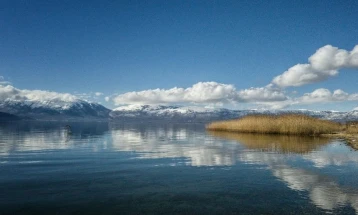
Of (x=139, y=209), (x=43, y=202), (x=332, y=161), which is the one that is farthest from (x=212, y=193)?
(x=332, y=161)

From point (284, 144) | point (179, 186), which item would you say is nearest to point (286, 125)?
point (284, 144)

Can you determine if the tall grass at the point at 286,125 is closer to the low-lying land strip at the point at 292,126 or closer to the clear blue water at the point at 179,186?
the low-lying land strip at the point at 292,126

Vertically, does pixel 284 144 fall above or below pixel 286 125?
below

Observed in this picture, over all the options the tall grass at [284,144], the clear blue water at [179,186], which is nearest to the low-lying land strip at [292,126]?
the tall grass at [284,144]

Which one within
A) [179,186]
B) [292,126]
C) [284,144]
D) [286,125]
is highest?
[286,125]

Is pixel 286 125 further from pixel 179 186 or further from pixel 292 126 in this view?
pixel 179 186

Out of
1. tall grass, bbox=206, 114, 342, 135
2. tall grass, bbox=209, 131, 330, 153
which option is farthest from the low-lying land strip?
tall grass, bbox=209, 131, 330, 153

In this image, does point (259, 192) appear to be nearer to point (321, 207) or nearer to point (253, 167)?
point (321, 207)

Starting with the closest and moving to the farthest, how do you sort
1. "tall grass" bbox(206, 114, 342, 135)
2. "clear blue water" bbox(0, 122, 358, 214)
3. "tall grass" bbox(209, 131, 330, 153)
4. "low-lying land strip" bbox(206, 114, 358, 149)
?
"clear blue water" bbox(0, 122, 358, 214), "tall grass" bbox(209, 131, 330, 153), "low-lying land strip" bbox(206, 114, 358, 149), "tall grass" bbox(206, 114, 342, 135)

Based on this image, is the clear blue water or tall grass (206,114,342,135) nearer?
the clear blue water

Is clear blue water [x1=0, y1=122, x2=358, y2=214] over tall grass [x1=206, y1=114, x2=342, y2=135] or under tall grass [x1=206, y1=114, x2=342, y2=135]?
under

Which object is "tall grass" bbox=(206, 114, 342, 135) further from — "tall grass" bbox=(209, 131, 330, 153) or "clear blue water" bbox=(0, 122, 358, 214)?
"clear blue water" bbox=(0, 122, 358, 214)

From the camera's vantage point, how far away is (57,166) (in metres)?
22.4

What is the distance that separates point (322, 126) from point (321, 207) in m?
51.4
